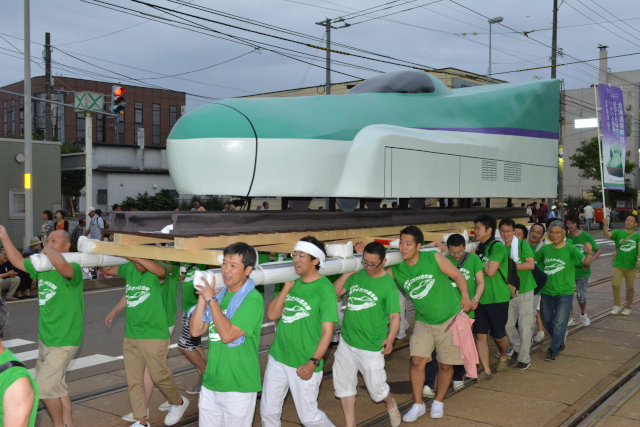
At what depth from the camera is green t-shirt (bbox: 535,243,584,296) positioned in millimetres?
8461

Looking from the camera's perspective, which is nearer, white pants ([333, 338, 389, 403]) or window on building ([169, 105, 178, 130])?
white pants ([333, 338, 389, 403])

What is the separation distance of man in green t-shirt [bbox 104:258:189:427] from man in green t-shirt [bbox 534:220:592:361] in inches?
202

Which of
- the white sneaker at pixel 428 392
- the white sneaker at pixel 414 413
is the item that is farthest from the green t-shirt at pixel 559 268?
the white sneaker at pixel 414 413

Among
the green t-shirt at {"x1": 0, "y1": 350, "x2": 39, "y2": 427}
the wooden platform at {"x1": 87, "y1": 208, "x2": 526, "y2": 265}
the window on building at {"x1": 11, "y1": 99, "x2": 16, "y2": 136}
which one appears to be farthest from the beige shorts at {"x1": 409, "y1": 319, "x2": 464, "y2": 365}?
the window on building at {"x1": 11, "y1": 99, "x2": 16, "y2": 136}

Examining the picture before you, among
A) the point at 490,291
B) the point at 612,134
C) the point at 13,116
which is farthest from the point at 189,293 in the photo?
the point at 13,116

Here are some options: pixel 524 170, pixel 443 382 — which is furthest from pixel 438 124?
pixel 443 382

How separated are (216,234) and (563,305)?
208 inches

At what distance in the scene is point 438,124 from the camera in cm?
800

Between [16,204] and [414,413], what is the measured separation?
20545mm

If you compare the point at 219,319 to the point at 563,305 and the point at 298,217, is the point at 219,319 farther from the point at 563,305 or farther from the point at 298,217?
the point at 563,305

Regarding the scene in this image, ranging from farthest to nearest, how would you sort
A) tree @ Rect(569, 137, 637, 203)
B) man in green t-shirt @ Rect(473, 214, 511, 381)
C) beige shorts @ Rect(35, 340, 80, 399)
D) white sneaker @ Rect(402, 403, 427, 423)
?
tree @ Rect(569, 137, 637, 203) < man in green t-shirt @ Rect(473, 214, 511, 381) < white sneaker @ Rect(402, 403, 427, 423) < beige shorts @ Rect(35, 340, 80, 399)

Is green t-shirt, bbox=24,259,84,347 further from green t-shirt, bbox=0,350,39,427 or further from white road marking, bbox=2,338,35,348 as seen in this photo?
white road marking, bbox=2,338,35,348

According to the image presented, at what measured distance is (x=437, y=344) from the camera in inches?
243

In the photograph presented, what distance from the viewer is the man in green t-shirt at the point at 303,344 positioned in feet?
15.8
